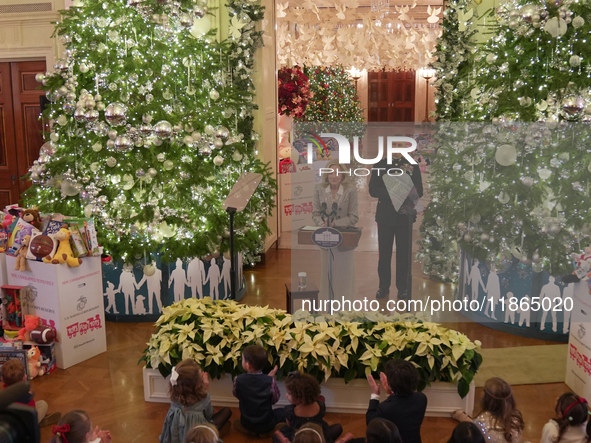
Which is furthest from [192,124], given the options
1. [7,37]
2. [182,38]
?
[7,37]

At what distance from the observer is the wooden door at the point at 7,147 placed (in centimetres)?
849

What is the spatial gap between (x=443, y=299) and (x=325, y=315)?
0.93 meters

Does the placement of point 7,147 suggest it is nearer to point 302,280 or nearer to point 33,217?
point 33,217

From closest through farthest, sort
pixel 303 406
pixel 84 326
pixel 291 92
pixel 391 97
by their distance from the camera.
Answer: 1. pixel 303 406
2. pixel 84 326
3. pixel 291 92
4. pixel 391 97

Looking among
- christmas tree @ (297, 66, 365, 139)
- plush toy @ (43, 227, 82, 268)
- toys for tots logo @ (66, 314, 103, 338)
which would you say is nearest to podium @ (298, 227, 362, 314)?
plush toy @ (43, 227, 82, 268)

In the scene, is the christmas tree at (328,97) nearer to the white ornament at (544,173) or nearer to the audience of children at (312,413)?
the white ornament at (544,173)

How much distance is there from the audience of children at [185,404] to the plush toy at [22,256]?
7.53ft

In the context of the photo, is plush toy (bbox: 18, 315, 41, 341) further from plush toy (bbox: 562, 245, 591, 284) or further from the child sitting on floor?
plush toy (bbox: 562, 245, 591, 284)

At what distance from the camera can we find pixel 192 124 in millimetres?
5828

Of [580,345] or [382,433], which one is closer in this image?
[382,433]

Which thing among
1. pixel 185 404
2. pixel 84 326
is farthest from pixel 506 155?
pixel 84 326

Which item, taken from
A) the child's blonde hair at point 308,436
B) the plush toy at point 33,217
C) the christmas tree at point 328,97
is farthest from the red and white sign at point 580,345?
the christmas tree at point 328,97

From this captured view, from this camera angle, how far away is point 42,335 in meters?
5.04

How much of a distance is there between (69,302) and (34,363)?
1.84ft
